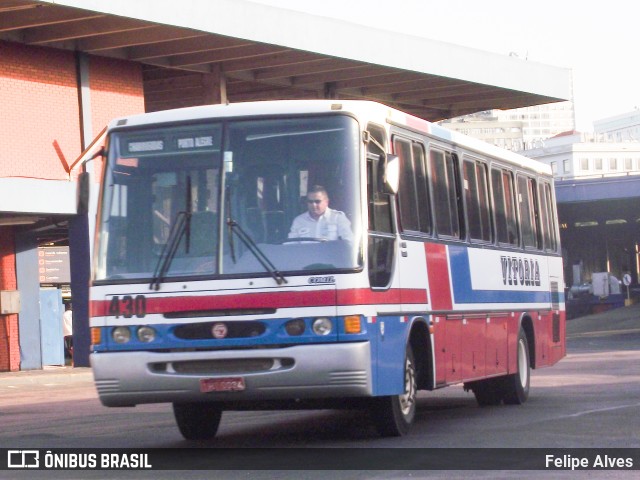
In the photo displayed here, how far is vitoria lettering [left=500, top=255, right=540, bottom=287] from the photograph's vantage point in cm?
1676

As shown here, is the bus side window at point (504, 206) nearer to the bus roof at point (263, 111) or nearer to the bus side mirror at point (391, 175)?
the bus roof at point (263, 111)

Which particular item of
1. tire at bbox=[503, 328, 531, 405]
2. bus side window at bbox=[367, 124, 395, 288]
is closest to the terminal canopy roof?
tire at bbox=[503, 328, 531, 405]

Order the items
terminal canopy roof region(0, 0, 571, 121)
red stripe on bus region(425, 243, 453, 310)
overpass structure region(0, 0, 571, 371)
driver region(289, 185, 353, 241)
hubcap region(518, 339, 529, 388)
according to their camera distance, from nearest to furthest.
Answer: driver region(289, 185, 353, 241)
red stripe on bus region(425, 243, 453, 310)
hubcap region(518, 339, 529, 388)
overpass structure region(0, 0, 571, 371)
terminal canopy roof region(0, 0, 571, 121)

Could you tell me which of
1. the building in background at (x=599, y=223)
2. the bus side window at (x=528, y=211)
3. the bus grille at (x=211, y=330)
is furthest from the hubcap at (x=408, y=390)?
the building in background at (x=599, y=223)

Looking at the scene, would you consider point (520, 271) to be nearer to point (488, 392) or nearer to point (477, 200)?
point (488, 392)

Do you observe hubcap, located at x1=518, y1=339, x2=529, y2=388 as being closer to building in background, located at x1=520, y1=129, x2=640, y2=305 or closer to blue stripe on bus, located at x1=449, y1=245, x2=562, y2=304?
blue stripe on bus, located at x1=449, y1=245, x2=562, y2=304

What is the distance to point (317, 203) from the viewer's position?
11828mm

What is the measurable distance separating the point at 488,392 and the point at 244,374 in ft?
21.5

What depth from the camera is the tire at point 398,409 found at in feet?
41.3

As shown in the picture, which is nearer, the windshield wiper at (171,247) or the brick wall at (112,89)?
the windshield wiper at (171,247)

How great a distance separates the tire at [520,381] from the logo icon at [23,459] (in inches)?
252

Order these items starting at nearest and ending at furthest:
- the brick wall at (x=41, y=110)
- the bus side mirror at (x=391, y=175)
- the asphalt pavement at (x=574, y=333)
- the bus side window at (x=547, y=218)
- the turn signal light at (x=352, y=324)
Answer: the turn signal light at (x=352, y=324), the bus side mirror at (x=391, y=175), the bus side window at (x=547, y=218), the asphalt pavement at (x=574, y=333), the brick wall at (x=41, y=110)

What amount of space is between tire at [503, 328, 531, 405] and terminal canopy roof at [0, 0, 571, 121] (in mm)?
15768

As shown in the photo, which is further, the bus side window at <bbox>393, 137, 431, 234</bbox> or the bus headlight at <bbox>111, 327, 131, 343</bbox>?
the bus side window at <bbox>393, 137, 431, 234</bbox>
